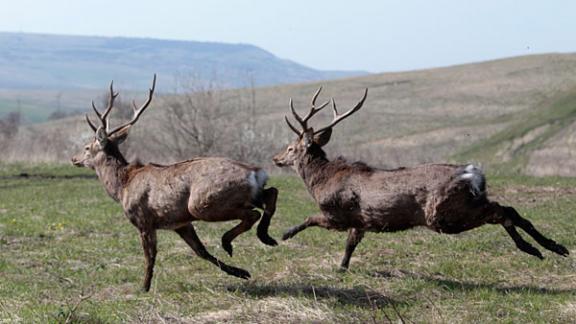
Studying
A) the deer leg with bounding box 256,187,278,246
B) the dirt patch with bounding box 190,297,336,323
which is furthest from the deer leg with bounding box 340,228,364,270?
the dirt patch with bounding box 190,297,336,323

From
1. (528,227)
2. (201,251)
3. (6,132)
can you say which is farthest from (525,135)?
(201,251)

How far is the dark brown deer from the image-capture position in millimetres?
9016

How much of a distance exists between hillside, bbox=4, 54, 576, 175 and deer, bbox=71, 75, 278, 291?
19.5 meters

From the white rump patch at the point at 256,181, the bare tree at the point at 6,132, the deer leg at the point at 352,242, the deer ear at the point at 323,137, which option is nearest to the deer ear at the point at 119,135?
the deer ear at the point at 323,137

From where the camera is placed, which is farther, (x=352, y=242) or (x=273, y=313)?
(x=352, y=242)

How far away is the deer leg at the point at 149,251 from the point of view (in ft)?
32.0

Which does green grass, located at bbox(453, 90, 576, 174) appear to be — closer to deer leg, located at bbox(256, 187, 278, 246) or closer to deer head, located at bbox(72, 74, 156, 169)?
deer head, located at bbox(72, 74, 156, 169)

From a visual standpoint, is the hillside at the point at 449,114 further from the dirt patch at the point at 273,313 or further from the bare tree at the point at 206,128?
the dirt patch at the point at 273,313

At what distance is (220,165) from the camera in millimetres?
9195

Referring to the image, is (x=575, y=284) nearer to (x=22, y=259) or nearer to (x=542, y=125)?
(x=22, y=259)

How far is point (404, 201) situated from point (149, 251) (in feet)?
9.22

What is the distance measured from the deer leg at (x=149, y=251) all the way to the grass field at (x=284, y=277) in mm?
113

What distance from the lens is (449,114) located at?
2482 inches

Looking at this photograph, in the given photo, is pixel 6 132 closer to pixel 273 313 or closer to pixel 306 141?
pixel 306 141
